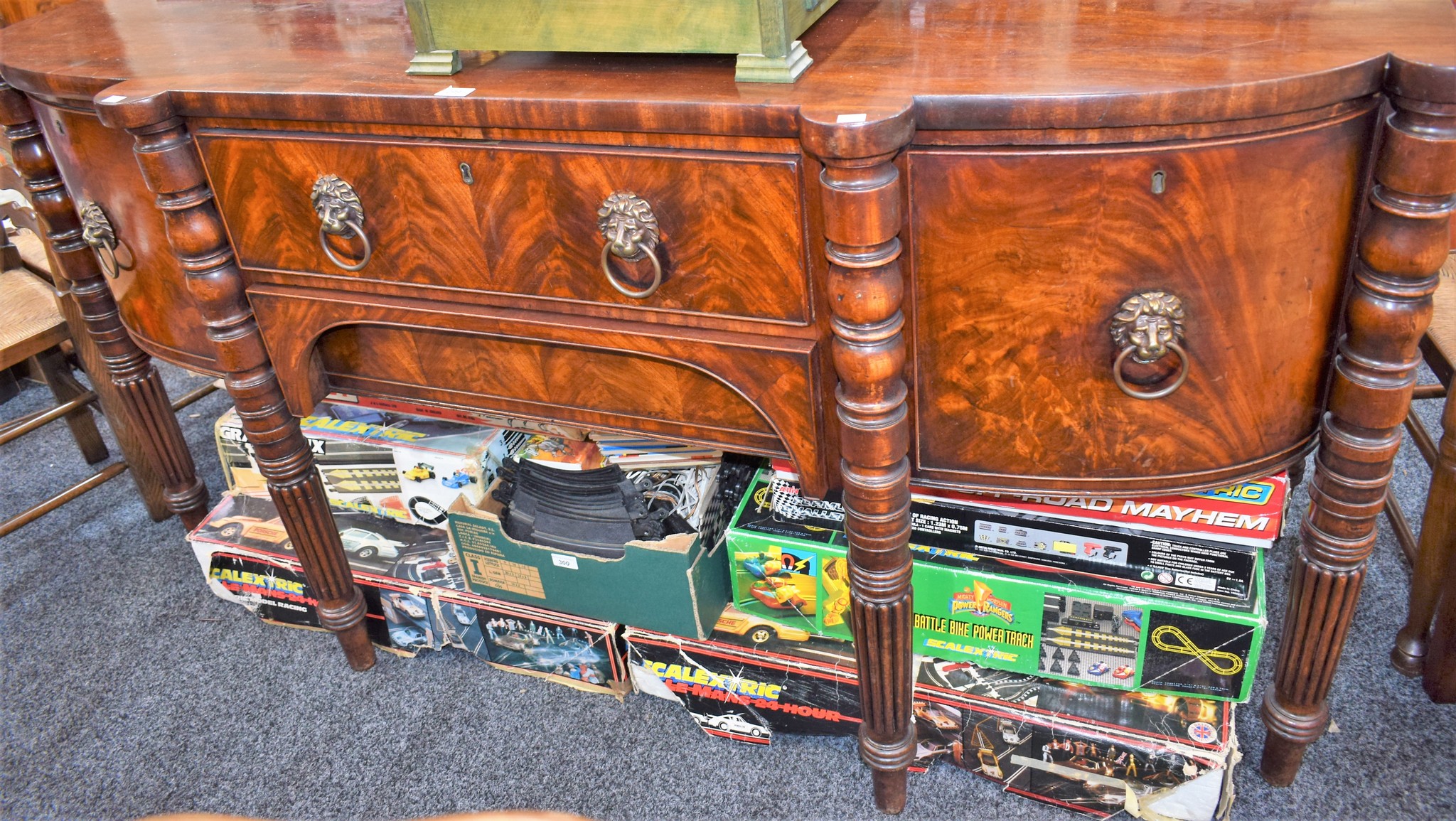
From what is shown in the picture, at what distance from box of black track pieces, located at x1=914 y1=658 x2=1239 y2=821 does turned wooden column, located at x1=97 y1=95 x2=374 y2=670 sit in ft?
2.80

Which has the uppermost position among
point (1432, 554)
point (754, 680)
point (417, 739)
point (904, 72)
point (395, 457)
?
point (904, 72)

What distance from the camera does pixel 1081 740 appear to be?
1319 mm

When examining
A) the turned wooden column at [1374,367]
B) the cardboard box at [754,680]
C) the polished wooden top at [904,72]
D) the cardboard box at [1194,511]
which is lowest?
the cardboard box at [754,680]

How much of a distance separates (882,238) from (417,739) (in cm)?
109

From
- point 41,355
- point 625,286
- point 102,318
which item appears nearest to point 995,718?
point 625,286

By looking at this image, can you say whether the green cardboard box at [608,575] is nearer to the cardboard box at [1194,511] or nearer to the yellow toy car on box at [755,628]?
the yellow toy car on box at [755,628]

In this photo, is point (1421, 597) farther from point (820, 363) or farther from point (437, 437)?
point (437, 437)

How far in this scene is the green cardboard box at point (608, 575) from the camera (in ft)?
4.73

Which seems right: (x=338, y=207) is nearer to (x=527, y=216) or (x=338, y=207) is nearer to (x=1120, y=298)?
(x=527, y=216)

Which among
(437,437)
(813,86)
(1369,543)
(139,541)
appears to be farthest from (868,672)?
(139,541)

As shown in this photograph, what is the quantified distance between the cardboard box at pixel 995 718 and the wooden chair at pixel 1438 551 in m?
0.35

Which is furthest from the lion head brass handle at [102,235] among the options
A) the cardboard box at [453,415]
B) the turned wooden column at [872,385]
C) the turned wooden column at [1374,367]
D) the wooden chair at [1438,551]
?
the wooden chair at [1438,551]

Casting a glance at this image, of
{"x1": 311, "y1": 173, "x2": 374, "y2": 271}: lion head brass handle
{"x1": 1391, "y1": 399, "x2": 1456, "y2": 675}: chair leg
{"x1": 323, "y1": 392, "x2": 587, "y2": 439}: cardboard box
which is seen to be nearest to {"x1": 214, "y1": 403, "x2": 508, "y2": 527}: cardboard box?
{"x1": 323, "y1": 392, "x2": 587, "y2": 439}: cardboard box

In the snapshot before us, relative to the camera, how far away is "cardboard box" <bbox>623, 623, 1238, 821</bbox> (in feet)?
4.26
